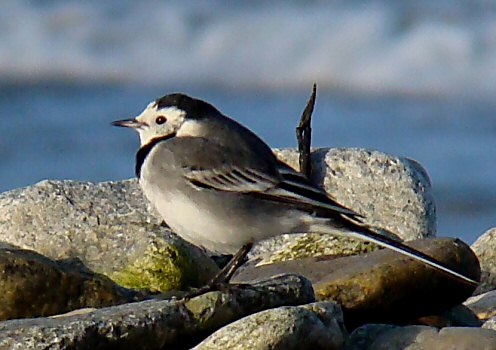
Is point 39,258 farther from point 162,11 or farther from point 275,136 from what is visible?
point 162,11

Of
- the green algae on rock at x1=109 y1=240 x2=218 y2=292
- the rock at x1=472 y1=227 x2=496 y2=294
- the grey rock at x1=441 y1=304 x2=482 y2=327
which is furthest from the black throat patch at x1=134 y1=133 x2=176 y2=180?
the rock at x1=472 y1=227 x2=496 y2=294

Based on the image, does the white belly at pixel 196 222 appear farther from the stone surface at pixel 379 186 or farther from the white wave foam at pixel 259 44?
the white wave foam at pixel 259 44

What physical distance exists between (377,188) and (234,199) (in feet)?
8.81

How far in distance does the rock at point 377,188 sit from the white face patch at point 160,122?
5.74 ft

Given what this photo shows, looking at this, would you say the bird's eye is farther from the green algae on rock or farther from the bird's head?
the green algae on rock

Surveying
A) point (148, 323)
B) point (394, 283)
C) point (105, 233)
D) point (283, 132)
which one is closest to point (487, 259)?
point (394, 283)

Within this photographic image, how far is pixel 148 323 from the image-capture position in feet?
18.6

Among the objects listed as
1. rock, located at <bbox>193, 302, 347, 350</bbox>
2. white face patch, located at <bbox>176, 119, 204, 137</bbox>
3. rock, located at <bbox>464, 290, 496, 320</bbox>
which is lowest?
rock, located at <bbox>464, 290, 496, 320</bbox>

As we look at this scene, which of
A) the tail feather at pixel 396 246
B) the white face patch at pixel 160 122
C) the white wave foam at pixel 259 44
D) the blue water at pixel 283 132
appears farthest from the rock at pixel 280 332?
the white wave foam at pixel 259 44

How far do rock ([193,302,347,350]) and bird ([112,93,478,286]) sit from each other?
2.28 ft

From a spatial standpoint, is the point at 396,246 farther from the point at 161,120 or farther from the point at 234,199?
the point at 161,120

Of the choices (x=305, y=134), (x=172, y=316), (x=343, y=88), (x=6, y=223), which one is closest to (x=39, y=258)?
(x=172, y=316)

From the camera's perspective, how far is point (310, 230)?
6.63 meters

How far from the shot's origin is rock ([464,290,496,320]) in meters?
7.65
